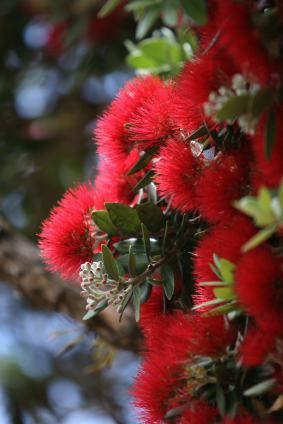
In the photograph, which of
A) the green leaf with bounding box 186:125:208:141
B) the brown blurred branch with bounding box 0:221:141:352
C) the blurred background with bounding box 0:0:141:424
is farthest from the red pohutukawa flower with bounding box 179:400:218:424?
the blurred background with bounding box 0:0:141:424

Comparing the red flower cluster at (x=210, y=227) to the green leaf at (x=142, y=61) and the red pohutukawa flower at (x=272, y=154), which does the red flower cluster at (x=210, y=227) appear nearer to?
the red pohutukawa flower at (x=272, y=154)

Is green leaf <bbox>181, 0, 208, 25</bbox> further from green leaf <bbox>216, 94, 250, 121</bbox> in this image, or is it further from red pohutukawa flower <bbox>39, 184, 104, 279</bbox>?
red pohutukawa flower <bbox>39, 184, 104, 279</bbox>

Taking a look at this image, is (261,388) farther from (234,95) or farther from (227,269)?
(234,95)

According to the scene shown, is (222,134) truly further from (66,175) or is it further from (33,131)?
(66,175)

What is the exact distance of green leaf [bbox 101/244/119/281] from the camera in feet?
3.28

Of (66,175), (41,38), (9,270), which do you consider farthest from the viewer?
(66,175)

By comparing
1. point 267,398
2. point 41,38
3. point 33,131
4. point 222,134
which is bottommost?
point 33,131

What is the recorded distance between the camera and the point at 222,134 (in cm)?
95

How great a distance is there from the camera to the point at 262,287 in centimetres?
81

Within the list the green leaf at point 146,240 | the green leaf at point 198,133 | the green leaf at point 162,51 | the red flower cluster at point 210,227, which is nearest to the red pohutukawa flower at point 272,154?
the red flower cluster at point 210,227

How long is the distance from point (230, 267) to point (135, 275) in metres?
0.22

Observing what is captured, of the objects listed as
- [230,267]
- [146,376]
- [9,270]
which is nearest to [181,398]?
[146,376]

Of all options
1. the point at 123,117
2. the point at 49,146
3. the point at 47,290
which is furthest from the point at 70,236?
the point at 49,146

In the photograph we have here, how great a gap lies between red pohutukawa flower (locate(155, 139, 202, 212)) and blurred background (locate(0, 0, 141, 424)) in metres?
1.44
